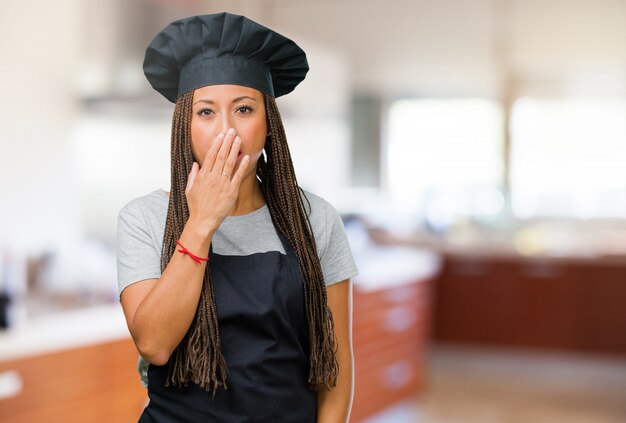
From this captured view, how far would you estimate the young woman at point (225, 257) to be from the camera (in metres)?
1.09

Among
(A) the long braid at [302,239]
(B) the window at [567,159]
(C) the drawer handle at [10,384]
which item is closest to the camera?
(A) the long braid at [302,239]

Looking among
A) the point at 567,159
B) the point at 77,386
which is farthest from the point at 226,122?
the point at 567,159

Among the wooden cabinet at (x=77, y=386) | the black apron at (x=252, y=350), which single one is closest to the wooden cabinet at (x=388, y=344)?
the wooden cabinet at (x=77, y=386)

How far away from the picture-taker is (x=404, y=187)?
730cm

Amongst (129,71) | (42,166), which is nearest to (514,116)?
(129,71)

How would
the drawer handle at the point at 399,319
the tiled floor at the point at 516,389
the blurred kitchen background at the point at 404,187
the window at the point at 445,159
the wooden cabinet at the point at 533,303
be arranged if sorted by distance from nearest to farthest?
the blurred kitchen background at the point at 404,187
the drawer handle at the point at 399,319
the tiled floor at the point at 516,389
the wooden cabinet at the point at 533,303
the window at the point at 445,159

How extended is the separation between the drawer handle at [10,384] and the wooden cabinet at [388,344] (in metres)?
1.97

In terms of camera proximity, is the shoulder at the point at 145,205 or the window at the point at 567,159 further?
the window at the point at 567,159

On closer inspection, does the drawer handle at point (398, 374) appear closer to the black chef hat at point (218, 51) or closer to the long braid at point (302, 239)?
the long braid at point (302, 239)

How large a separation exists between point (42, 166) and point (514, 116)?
406 centimetres

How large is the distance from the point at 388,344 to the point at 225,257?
3364 millimetres

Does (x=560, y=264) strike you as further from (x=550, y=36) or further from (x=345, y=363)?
(x=345, y=363)

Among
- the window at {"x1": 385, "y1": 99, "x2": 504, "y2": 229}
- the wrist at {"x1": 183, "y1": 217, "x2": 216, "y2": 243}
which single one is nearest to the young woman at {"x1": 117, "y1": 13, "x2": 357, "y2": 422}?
the wrist at {"x1": 183, "y1": 217, "x2": 216, "y2": 243}

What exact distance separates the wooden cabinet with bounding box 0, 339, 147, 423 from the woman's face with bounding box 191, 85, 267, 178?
→ 1.32 meters
